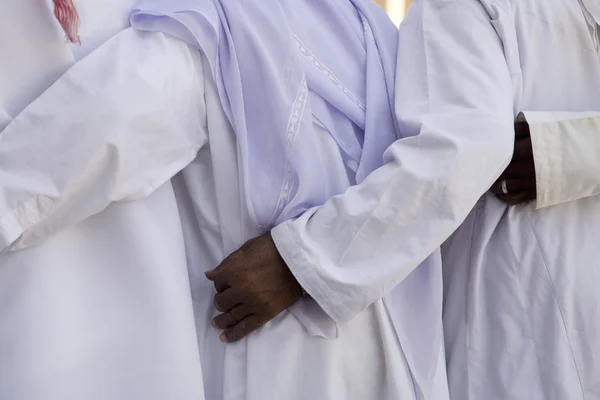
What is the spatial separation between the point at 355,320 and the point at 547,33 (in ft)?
1.70

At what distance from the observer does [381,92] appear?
100 centimetres

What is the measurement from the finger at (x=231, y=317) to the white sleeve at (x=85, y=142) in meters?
0.19

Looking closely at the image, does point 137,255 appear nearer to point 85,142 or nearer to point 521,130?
point 85,142

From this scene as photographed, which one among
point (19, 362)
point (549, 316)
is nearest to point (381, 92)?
point (549, 316)

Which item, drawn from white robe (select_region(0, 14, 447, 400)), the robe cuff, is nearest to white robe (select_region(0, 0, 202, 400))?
white robe (select_region(0, 14, 447, 400))

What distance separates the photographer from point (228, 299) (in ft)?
2.92

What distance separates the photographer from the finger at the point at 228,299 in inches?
34.8

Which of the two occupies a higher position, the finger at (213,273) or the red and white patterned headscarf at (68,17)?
the red and white patterned headscarf at (68,17)

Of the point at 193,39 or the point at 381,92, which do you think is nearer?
the point at 193,39

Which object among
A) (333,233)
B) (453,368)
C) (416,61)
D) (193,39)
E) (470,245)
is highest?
(193,39)

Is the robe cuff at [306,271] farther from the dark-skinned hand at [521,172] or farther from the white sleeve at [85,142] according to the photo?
the dark-skinned hand at [521,172]

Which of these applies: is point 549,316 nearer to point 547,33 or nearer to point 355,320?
point 355,320

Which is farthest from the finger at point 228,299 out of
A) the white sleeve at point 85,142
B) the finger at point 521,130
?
the finger at point 521,130

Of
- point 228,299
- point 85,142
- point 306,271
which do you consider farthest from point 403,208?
point 85,142
